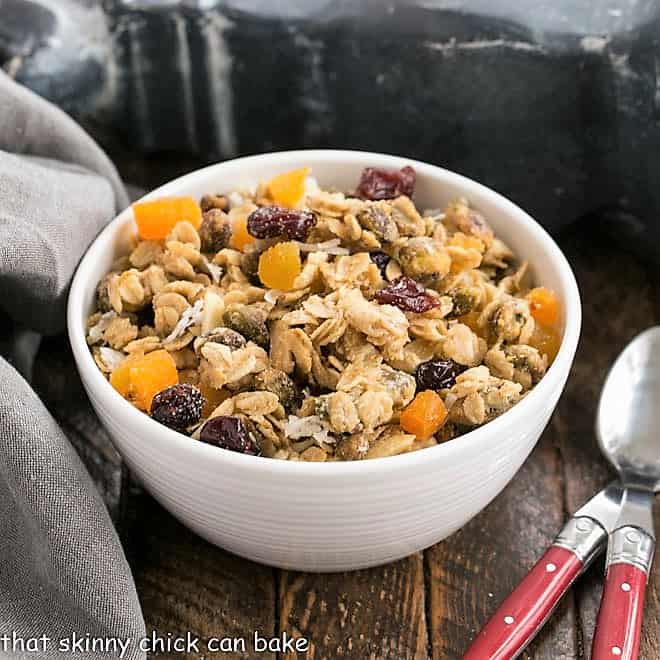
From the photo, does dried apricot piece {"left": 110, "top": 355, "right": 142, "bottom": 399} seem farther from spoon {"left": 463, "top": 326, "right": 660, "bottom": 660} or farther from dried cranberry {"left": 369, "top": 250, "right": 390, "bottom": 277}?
spoon {"left": 463, "top": 326, "right": 660, "bottom": 660}

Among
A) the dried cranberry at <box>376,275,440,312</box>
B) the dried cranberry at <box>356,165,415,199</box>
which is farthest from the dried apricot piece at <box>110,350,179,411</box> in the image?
the dried cranberry at <box>356,165,415,199</box>

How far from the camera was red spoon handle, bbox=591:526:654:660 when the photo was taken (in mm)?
1094

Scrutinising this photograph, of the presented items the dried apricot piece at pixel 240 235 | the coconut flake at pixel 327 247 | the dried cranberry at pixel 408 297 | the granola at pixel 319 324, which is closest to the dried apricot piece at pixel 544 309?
the granola at pixel 319 324

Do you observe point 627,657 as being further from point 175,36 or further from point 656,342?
point 175,36

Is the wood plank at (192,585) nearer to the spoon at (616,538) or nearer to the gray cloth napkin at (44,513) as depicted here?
the gray cloth napkin at (44,513)

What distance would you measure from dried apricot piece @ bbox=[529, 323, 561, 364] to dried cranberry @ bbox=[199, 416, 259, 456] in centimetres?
36

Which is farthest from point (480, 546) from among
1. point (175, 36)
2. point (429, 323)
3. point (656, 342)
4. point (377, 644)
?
point (175, 36)

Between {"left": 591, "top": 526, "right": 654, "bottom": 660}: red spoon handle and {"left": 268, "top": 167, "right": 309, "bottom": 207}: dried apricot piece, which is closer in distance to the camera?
{"left": 591, "top": 526, "right": 654, "bottom": 660}: red spoon handle

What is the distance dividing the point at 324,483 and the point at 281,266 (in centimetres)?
30

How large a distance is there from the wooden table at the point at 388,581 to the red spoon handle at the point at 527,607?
0.19 feet

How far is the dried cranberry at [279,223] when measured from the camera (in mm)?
1258

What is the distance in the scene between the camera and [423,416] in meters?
1.12

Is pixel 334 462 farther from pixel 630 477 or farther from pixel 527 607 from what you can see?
pixel 630 477

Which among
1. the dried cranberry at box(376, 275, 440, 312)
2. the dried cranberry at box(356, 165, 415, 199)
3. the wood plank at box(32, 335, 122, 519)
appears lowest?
the wood plank at box(32, 335, 122, 519)
